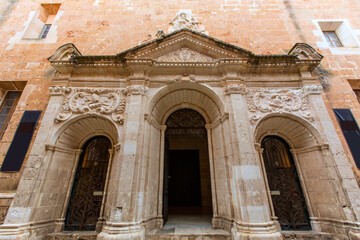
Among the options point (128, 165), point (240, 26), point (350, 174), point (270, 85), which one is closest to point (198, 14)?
point (240, 26)

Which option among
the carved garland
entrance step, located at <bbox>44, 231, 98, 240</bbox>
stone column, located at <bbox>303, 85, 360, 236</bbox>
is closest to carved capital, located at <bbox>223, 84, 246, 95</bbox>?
the carved garland

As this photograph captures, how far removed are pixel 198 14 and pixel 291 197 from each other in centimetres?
855

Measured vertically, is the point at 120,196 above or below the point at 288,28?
below

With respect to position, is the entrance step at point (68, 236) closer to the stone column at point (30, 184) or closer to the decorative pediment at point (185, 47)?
the stone column at point (30, 184)

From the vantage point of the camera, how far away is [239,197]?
4039 mm

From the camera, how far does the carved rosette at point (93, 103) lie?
4.99 m

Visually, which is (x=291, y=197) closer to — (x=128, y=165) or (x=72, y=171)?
(x=128, y=165)

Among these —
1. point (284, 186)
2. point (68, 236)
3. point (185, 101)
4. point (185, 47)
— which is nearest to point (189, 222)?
point (284, 186)

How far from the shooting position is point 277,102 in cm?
519

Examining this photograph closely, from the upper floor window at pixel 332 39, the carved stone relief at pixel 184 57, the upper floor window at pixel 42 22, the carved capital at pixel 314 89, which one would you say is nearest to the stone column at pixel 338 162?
the carved capital at pixel 314 89

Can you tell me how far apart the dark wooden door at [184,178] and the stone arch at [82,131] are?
15.7 feet

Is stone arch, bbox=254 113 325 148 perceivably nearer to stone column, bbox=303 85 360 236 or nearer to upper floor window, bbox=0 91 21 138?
stone column, bbox=303 85 360 236

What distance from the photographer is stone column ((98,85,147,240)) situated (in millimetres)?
3680

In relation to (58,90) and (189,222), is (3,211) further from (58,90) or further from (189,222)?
(189,222)
